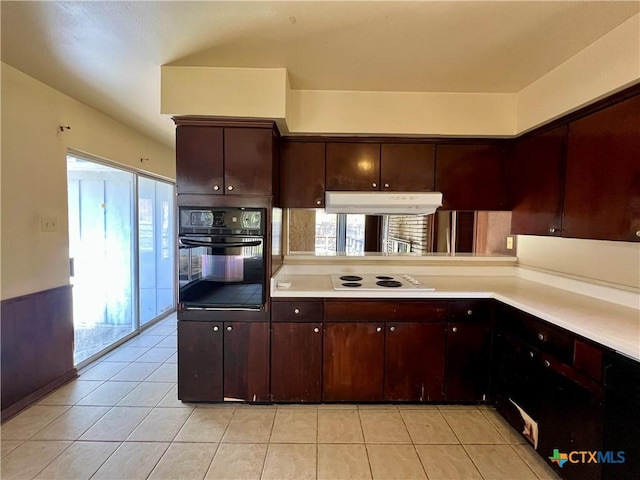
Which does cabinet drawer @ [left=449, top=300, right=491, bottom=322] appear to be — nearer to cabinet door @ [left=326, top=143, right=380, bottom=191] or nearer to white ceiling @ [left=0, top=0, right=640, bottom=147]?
cabinet door @ [left=326, top=143, right=380, bottom=191]

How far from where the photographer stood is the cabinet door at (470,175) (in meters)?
2.72

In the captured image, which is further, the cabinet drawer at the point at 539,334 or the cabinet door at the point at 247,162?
the cabinet door at the point at 247,162

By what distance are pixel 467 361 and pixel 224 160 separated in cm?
236

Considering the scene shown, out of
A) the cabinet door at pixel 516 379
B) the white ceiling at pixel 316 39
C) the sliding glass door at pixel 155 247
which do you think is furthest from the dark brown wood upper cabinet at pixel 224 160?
the cabinet door at pixel 516 379

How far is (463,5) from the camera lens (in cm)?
154

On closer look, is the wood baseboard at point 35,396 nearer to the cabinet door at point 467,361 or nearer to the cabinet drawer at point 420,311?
the cabinet drawer at point 420,311

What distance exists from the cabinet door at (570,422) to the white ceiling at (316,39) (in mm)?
1908

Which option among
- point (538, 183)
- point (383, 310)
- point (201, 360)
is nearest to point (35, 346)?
point (201, 360)

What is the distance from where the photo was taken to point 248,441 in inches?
78.8

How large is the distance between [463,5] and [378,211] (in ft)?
4.87

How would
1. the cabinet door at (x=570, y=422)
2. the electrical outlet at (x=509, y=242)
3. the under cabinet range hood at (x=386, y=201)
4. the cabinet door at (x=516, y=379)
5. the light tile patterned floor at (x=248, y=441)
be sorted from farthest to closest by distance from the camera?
the electrical outlet at (x=509, y=242) < the under cabinet range hood at (x=386, y=201) < the cabinet door at (x=516, y=379) < the light tile patterned floor at (x=248, y=441) < the cabinet door at (x=570, y=422)

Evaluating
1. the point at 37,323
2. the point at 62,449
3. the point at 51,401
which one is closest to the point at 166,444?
the point at 62,449

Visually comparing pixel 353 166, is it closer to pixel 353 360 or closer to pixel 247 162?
pixel 247 162

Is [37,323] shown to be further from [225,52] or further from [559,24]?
[559,24]
